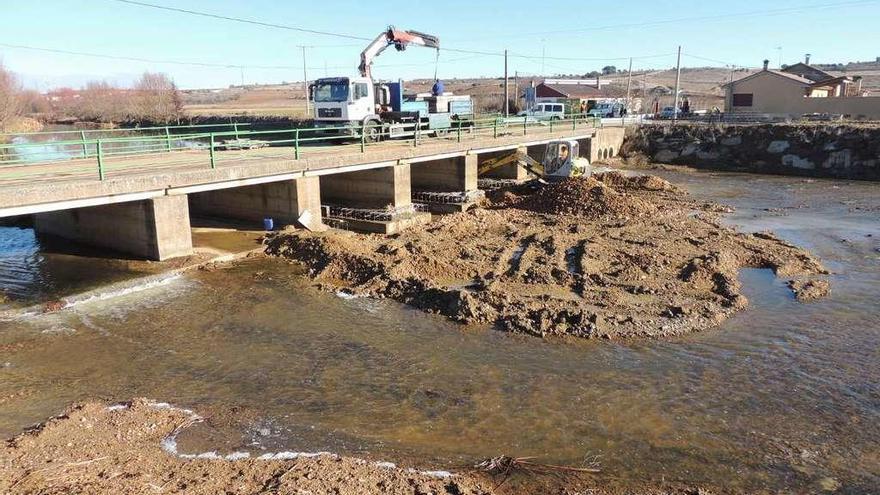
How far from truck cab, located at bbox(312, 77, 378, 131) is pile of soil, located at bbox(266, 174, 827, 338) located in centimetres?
627

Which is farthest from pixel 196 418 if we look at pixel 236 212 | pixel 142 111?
pixel 142 111

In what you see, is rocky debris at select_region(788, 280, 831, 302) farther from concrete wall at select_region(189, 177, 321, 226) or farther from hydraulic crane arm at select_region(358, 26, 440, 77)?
hydraulic crane arm at select_region(358, 26, 440, 77)

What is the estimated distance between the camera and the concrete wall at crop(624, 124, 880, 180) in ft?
108

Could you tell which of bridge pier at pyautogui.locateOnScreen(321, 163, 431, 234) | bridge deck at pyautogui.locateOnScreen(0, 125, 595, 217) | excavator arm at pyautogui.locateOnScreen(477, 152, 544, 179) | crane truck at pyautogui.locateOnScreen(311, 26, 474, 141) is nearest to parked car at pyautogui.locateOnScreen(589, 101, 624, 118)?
crane truck at pyautogui.locateOnScreen(311, 26, 474, 141)

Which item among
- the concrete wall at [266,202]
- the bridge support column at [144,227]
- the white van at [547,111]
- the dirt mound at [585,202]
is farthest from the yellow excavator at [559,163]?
the bridge support column at [144,227]

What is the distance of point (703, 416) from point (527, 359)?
2827mm

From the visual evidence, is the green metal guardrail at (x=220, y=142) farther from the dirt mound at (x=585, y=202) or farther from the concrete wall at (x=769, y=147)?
the concrete wall at (x=769, y=147)

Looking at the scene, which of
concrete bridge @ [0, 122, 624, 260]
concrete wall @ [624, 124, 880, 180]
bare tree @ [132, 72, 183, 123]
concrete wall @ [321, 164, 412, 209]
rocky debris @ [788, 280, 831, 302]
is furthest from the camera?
bare tree @ [132, 72, 183, 123]

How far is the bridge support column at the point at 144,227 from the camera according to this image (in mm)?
14945

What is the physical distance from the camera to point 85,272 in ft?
48.7

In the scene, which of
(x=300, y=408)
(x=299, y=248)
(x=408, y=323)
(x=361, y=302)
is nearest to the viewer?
(x=300, y=408)

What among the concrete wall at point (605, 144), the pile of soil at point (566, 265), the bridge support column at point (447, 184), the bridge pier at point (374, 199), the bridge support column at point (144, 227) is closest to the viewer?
the pile of soil at point (566, 265)

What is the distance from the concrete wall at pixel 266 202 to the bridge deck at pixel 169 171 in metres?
0.54

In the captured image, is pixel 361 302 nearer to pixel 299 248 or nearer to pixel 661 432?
pixel 299 248
